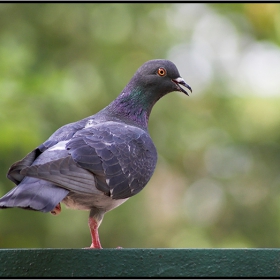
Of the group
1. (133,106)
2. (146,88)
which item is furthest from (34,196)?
(146,88)

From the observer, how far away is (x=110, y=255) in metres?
4.44

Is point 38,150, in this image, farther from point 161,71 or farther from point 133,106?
point 161,71

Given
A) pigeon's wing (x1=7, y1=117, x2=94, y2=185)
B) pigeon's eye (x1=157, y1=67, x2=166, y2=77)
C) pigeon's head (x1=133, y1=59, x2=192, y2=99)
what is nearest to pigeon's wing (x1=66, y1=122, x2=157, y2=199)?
pigeon's wing (x1=7, y1=117, x2=94, y2=185)

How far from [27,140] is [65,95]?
40.2 inches

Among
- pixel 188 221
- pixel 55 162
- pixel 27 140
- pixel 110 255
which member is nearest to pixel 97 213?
pixel 55 162

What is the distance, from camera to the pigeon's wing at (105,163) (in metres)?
5.13

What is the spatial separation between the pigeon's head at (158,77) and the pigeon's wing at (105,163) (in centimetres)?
69

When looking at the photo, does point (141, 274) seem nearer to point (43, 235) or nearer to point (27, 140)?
point (27, 140)

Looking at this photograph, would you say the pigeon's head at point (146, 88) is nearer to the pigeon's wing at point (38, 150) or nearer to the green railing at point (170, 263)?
the pigeon's wing at point (38, 150)

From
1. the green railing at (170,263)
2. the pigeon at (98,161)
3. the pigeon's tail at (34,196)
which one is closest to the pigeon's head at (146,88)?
the pigeon at (98,161)

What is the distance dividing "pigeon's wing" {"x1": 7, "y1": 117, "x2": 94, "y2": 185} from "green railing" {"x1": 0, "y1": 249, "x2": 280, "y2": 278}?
83 cm

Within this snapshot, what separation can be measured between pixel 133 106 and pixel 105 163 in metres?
1.37

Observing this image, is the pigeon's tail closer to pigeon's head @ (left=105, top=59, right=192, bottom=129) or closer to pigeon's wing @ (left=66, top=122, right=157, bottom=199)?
pigeon's wing @ (left=66, top=122, right=157, bottom=199)

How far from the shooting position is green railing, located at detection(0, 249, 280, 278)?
4410 millimetres
